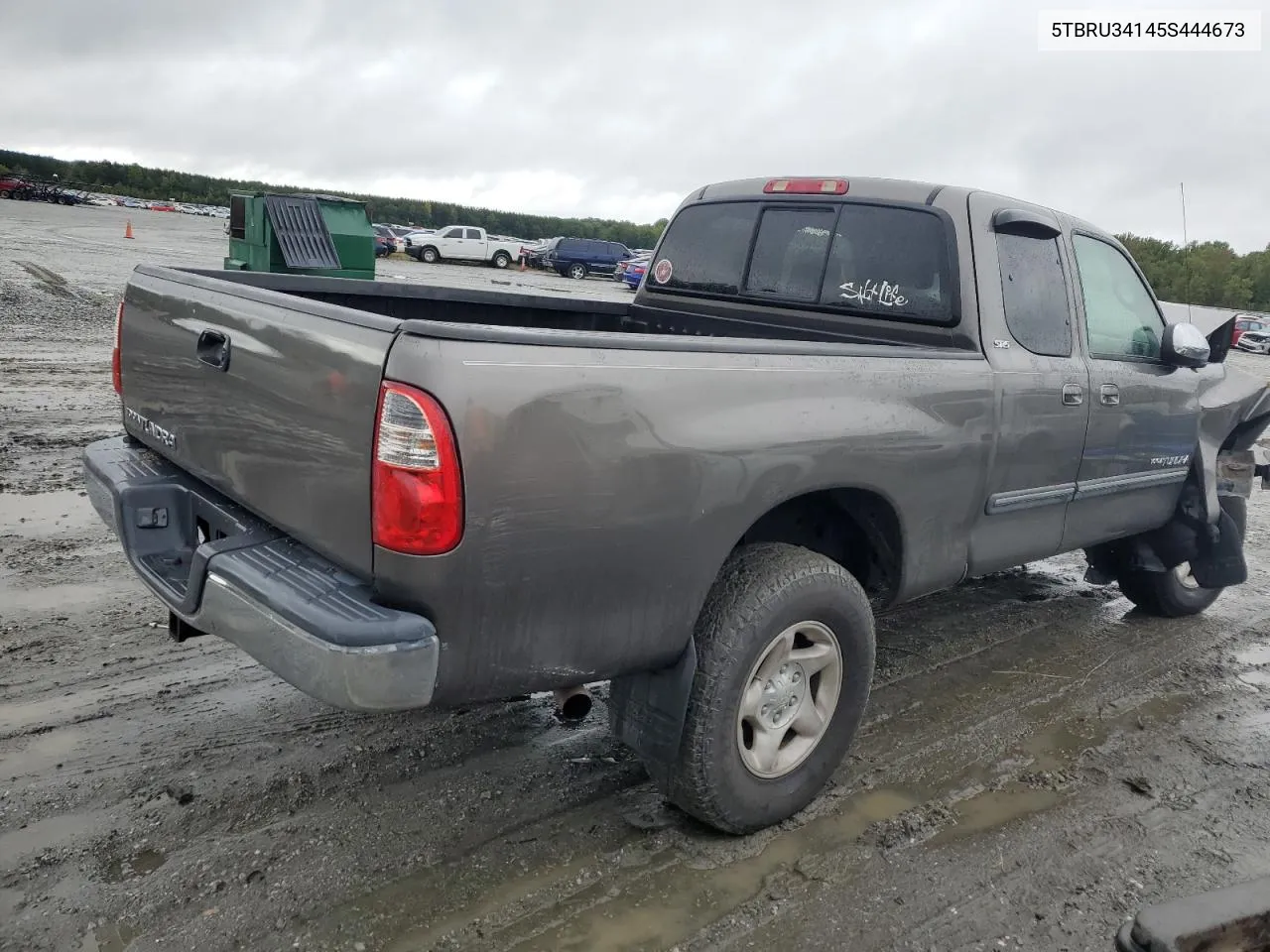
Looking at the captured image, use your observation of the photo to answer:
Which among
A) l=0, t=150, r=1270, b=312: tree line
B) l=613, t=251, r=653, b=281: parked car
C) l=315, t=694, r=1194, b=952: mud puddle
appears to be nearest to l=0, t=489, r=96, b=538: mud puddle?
l=315, t=694, r=1194, b=952: mud puddle

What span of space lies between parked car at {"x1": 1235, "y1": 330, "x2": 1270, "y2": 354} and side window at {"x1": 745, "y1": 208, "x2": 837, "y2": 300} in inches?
1333

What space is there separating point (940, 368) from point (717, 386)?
1.10 meters

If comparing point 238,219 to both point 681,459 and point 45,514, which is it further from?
point 681,459

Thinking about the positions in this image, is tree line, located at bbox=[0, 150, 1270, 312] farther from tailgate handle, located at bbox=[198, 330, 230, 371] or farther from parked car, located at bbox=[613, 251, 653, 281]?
tailgate handle, located at bbox=[198, 330, 230, 371]

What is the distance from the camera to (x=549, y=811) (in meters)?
3.11

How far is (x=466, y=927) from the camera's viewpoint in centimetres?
255

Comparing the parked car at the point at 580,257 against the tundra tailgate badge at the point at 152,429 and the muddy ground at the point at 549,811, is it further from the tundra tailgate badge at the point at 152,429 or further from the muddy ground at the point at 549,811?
the tundra tailgate badge at the point at 152,429

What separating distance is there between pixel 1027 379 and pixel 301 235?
11078 millimetres

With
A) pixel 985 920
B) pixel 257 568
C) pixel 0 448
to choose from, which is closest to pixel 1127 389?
pixel 985 920

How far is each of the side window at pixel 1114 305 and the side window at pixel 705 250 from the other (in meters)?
1.43

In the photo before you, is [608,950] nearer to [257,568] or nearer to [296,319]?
[257,568]

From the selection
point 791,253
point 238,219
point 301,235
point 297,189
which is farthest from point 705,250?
point 297,189

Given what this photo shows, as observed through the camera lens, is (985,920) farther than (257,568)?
Yes

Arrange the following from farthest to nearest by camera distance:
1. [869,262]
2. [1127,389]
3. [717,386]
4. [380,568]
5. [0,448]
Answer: [0,448]
[1127,389]
[869,262]
[717,386]
[380,568]
